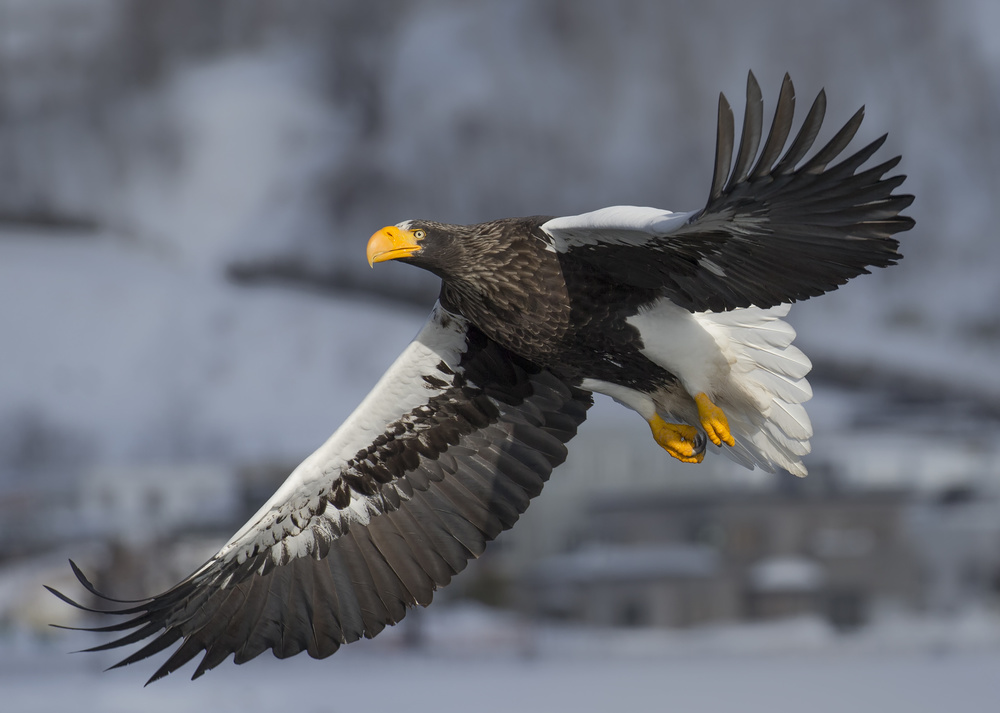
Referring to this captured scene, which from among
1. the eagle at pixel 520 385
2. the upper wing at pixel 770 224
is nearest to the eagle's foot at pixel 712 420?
the eagle at pixel 520 385

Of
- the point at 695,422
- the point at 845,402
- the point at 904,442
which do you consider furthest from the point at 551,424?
the point at 845,402

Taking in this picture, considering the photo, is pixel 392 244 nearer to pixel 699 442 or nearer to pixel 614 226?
pixel 614 226

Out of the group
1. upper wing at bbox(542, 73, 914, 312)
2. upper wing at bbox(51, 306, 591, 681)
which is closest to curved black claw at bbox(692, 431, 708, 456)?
upper wing at bbox(51, 306, 591, 681)

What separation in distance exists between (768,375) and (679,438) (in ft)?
1.22

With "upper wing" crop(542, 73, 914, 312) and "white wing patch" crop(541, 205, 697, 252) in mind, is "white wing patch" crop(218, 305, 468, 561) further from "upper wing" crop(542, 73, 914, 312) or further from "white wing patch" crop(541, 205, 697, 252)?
"upper wing" crop(542, 73, 914, 312)

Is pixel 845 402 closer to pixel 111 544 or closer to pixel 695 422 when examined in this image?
pixel 111 544

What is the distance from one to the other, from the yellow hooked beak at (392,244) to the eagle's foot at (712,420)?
105 centimetres

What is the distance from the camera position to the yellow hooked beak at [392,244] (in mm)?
3559

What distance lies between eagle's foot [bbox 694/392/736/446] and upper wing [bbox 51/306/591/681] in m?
0.54

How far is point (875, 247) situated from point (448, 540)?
6.44ft

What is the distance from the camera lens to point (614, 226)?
3197 mm

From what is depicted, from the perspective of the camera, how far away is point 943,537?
22766 mm

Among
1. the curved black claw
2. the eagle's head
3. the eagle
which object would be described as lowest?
the curved black claw

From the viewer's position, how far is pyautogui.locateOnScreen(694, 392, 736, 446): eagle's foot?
3797 millimetres
